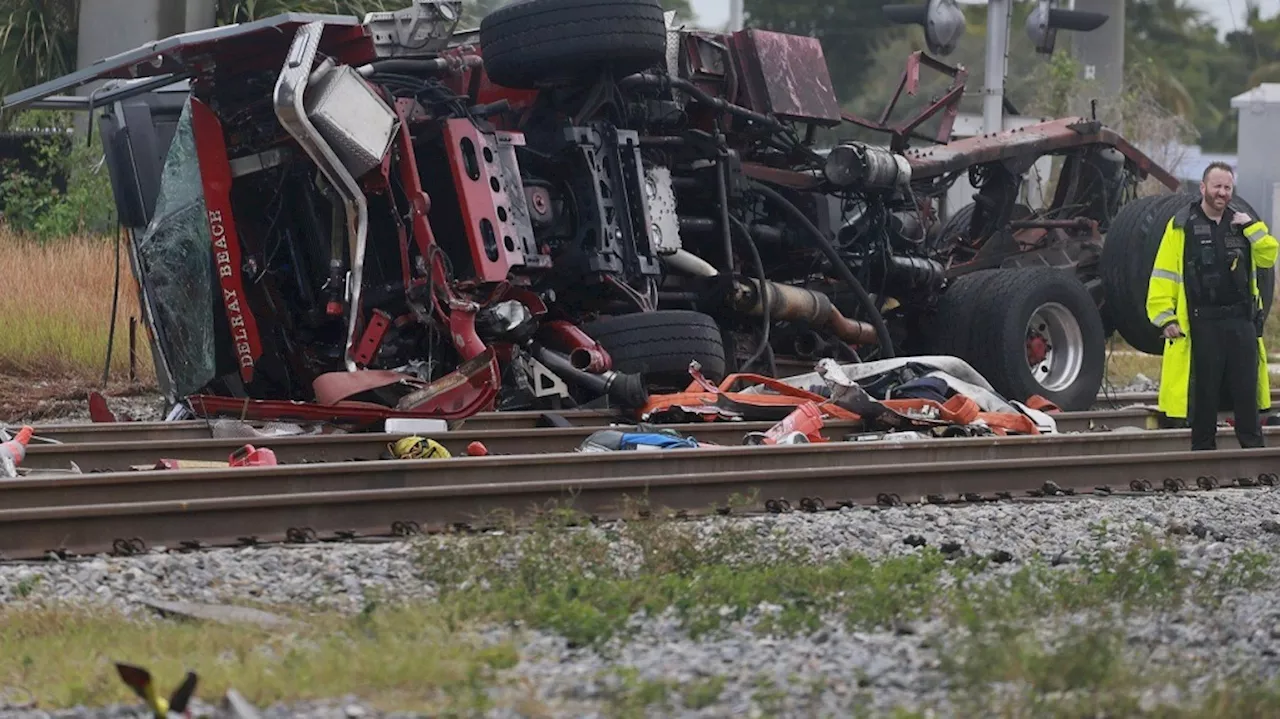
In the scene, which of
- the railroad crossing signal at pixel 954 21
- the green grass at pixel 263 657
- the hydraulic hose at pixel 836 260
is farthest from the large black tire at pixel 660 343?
the railroad crossing signal at pixel 954 21

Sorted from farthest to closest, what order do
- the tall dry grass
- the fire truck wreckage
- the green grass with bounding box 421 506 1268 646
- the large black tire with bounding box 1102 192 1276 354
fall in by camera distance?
the tall dry grass → the large black tire with bounding box 1102 192 1276 354 → the fire truck wreckage → the green grass with bounding box 421 506 1268 646

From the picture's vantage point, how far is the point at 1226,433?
11125 millimetres

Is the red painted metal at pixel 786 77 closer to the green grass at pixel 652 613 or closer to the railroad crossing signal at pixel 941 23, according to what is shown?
the green grass at pixel 652 613

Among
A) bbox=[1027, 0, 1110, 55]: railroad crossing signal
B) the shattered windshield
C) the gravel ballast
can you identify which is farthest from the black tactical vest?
bbox=[1027, 0, 1110, 55]: railroad crossing signal

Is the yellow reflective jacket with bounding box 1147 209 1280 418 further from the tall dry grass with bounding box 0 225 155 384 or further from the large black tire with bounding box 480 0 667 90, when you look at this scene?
the tall dry grass with bounding box 0 225 155 384

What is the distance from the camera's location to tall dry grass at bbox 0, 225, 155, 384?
50.6 feet

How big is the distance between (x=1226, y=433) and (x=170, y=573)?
21.1 feet

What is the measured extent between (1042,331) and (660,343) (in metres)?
3.51

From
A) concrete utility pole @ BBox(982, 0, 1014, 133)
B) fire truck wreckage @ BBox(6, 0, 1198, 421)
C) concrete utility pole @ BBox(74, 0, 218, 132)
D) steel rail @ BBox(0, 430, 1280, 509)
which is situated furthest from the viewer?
concrete utility pole @ BBox(982, 0, 1014, 133)

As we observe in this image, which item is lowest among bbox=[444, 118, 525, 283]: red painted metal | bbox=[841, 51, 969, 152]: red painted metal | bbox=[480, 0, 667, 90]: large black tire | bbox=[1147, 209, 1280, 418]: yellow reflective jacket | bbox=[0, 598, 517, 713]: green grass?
bbox=[0, 598, 517, 713]: green grass

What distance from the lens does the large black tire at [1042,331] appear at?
1378 centimetres

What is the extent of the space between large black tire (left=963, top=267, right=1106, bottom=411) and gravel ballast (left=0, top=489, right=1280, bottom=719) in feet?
14.7

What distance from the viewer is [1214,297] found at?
10359 mm

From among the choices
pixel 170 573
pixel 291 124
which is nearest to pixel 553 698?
pixel 170 573
